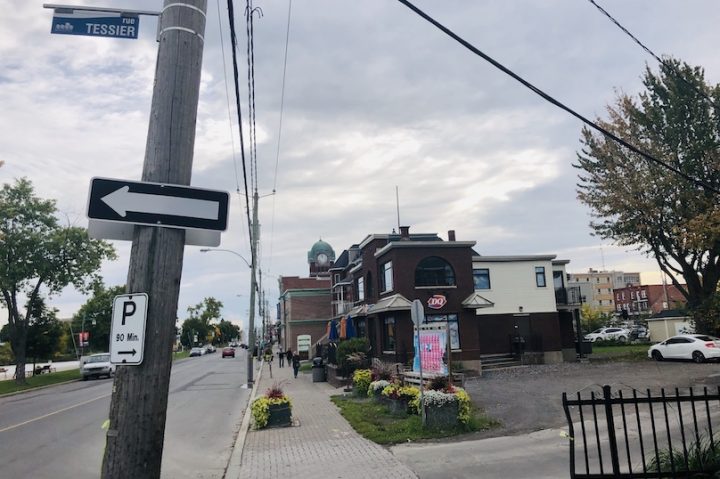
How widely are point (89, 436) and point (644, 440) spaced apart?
12.2 metres

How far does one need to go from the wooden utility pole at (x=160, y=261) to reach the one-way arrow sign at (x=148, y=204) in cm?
8

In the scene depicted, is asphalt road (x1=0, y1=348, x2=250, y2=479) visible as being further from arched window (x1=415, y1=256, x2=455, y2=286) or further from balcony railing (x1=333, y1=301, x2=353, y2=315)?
balcony railing (x1=333, y1=301, x2=353, y2=315)

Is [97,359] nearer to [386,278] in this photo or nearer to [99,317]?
[386,278]

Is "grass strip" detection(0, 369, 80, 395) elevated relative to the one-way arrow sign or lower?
lower

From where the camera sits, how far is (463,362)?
26953 mm

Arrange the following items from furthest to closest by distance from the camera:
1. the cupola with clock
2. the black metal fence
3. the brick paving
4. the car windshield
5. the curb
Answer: the cupola with clock → the car windshield → the curb → the brick paving → the black metal fence

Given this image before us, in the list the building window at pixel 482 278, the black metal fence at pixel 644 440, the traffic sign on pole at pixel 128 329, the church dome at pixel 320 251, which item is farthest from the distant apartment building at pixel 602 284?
the traffic sign on pole at pixel 128 329

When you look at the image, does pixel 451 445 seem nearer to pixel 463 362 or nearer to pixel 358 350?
pixel 358 350

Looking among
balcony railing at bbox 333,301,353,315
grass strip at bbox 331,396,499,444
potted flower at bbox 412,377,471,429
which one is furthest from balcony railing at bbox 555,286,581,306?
potted flower at bbox 412,377,471,429

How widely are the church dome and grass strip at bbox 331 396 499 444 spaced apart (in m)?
67.7

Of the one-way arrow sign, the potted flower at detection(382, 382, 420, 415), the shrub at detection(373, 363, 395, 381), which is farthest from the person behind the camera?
the shrub at detection(373, 363, 395, 381)

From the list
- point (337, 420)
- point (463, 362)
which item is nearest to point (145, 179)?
point (337, 420)

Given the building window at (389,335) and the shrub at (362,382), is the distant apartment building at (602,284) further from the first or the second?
the shrub at (362,382)

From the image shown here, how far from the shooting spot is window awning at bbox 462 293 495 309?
89.2 ft
